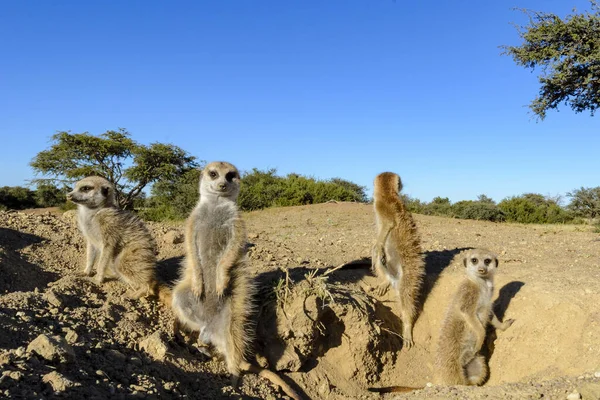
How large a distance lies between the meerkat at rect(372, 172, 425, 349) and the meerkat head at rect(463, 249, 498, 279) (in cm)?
57

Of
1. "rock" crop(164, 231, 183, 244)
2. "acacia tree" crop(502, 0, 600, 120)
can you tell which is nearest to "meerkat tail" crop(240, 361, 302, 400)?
"rock" crop(164, 231, 183, 244)

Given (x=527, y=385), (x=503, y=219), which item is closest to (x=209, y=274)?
(x=527, y=385)

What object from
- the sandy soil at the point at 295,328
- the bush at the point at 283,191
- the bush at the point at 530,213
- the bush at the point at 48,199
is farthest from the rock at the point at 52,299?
the bush at the point at 48,199

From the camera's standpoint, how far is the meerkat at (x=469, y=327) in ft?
14.7

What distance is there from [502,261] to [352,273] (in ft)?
6.56

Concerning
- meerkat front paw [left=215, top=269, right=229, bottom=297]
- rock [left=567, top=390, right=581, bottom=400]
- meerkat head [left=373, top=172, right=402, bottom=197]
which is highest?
meerkat head [left=373, top=172, right=402, bottom=197]

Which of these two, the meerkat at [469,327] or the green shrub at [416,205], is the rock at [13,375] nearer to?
the meerkat at [469,327]

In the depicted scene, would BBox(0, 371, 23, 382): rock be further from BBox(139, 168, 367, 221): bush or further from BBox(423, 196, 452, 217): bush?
BBox(423, 196, 452, 217): bush

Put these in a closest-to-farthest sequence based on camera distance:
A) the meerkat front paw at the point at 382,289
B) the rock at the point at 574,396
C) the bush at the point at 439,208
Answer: the rock at the point at 574,396, the meerkat front paw at the point at 382,289, the bush at the point at 439,208

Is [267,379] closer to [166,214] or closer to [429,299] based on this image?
[429,299]

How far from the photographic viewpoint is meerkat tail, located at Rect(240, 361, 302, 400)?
3.82 m

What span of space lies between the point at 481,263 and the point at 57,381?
3.78 m

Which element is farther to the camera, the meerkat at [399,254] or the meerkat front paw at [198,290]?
the meerkat at [399,254]

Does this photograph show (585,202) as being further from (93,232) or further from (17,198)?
(17,198)
